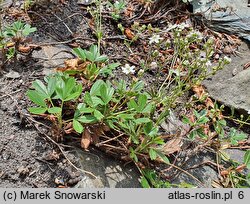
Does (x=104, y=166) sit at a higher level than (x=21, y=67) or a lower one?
lower

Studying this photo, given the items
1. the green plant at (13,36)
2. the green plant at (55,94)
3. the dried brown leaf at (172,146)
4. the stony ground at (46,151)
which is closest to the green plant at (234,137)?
the stony ground at (46,151)

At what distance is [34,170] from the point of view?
1756 millimetres

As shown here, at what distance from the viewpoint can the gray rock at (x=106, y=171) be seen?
1771mm

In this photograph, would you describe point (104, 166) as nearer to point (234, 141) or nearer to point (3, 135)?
point (3, 135)

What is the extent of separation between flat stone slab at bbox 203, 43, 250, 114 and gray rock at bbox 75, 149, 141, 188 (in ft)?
2.57

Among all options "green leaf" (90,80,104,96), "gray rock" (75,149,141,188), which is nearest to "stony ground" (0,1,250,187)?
"gray rock" (75,149,141,188)

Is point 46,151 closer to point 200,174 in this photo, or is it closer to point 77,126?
point 77,126

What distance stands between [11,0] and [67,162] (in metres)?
1.22

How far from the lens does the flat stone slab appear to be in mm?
2324

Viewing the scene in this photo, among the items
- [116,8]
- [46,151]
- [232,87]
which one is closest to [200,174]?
[232,87]

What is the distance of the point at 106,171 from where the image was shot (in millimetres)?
1829

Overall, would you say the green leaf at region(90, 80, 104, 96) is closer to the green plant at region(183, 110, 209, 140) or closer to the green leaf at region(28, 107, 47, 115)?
the green leaf at region(28, 107, 47, 115)

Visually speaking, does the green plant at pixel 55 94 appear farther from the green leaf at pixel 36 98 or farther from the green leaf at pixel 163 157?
the green leaf at pixel 163 157
